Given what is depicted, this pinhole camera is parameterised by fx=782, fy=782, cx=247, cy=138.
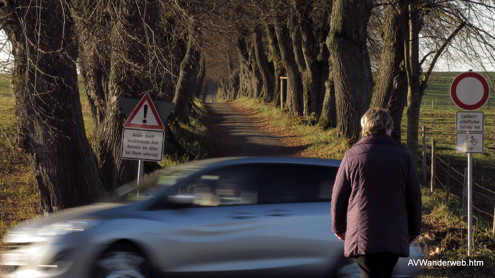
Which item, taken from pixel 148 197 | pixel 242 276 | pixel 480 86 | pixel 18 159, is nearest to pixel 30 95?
pixel 148 197

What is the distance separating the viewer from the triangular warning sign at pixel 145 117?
12.1 meters

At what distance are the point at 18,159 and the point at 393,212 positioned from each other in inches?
1016

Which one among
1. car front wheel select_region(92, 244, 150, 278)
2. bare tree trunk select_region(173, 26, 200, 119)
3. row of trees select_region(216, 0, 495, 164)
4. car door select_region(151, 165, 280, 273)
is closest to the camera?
car front wheel select_region(92, 244, 150, 278)

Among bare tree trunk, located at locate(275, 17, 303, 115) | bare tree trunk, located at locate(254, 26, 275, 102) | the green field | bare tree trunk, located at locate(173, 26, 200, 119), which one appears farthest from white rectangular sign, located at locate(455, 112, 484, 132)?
bare tree trunk, located at locate(254, 26, 275, 102)

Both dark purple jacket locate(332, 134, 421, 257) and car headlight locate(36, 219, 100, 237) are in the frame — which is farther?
car headlight locate(36, 219, 100, 237)

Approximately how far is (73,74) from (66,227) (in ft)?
18.6

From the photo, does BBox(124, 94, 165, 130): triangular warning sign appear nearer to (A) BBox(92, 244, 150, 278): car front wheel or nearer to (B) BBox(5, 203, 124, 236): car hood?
(B) BBox(5, 203, 124, 236): car hood

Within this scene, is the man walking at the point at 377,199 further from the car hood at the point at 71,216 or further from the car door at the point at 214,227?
the car hood at the point at 71,216

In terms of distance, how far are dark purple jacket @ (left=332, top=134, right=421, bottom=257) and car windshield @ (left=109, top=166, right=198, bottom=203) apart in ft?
9.32

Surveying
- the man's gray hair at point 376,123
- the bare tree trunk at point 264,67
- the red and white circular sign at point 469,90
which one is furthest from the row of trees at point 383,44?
the bare tree trunk at point 264,67

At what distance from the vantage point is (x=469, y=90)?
494 inches

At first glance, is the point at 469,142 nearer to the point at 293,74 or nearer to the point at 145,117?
the point at 145,117

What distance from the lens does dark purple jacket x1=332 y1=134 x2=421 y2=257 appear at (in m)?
5.45

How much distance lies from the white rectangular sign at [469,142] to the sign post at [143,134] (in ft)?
15.6
